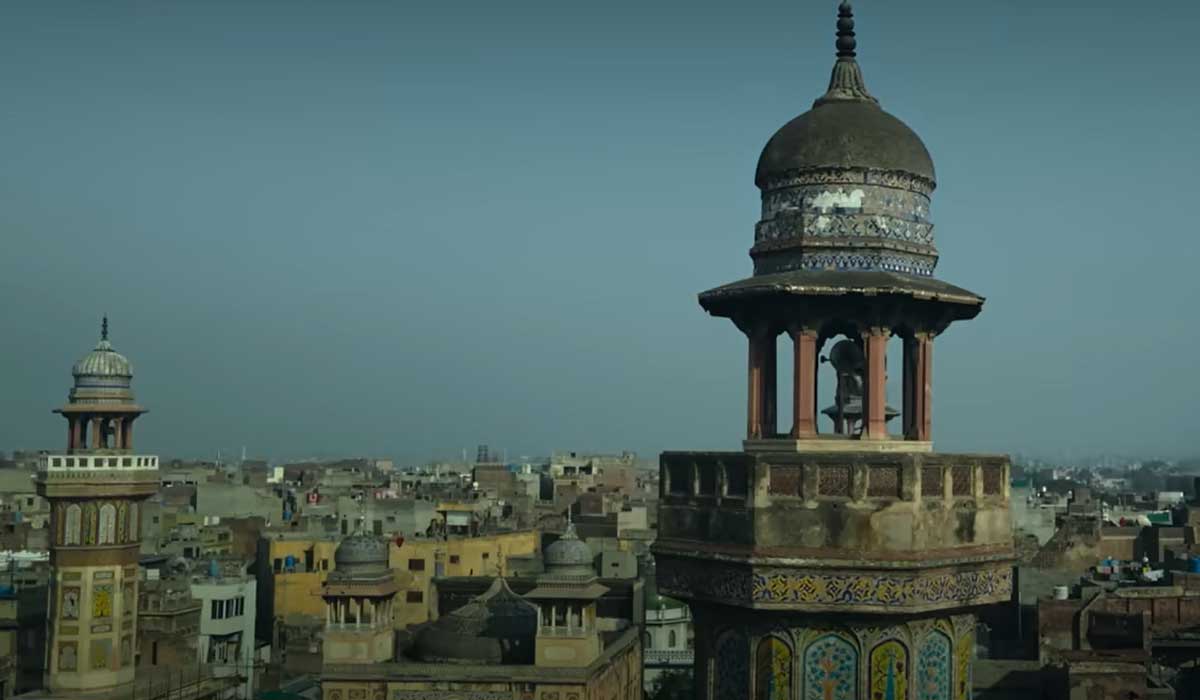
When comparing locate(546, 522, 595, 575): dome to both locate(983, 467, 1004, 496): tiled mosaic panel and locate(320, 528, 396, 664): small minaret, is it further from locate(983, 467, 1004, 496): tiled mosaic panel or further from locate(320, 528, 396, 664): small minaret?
locate(983, 467, 1004, 496): tiled mosaic panel

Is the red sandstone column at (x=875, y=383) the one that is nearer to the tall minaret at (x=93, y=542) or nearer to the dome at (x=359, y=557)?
the dome at (x=359, y=557)

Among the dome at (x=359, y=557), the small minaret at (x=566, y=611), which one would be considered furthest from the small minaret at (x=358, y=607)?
the small minaret at (x=566, y=611)

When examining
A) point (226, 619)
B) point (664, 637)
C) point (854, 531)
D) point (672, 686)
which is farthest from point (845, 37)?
point (226, 619)

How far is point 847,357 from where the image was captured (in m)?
8.58

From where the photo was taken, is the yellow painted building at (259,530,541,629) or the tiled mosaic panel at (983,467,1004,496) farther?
the yellow painted building at (259,530,541,629)

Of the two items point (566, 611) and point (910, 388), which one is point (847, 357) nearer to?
point (910, 388)

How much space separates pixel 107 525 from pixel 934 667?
29.0m

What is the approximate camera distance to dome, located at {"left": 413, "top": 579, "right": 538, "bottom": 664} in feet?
94.7

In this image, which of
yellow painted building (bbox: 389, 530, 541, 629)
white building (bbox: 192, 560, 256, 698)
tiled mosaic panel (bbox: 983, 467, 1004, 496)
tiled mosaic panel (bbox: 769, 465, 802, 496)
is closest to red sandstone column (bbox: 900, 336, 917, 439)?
tiled mosaic panel (bbox: 983, 467, 1004, 496)

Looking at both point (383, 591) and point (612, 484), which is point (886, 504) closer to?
point (383, 591)

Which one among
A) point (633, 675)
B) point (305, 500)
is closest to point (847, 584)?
point (633, 675)

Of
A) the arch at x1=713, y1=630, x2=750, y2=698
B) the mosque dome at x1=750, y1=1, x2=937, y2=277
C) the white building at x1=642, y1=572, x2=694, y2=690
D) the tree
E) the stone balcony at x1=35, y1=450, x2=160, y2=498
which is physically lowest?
the tree

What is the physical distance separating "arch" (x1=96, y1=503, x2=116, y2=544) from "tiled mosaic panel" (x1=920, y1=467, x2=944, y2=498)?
29175 mm

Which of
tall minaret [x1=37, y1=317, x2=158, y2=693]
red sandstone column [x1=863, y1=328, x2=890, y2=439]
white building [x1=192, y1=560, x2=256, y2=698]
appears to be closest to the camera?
red sandstone column [x1=863, y1=328, x2=890, y2=439]
